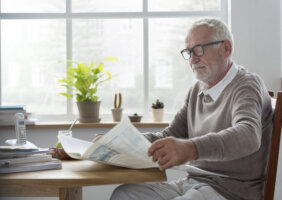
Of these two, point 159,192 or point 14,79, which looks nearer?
point 159,192

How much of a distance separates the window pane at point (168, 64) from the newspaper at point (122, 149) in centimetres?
196

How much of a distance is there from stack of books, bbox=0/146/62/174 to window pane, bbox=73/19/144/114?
1896 millimetres

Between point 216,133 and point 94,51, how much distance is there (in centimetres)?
216

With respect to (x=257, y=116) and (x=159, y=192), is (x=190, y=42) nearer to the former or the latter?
(x=257, y=116)

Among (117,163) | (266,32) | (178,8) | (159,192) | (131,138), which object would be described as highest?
(178,8)

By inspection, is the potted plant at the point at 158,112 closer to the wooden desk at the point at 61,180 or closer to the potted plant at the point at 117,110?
the potted plant at the point at 117,110

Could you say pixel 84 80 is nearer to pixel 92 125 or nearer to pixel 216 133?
pixel 92 125

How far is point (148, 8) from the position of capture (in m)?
3.26

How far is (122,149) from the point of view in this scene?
47.1 inches

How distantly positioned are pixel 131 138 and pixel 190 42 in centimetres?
78

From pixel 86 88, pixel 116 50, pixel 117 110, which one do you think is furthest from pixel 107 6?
pixel 117 110

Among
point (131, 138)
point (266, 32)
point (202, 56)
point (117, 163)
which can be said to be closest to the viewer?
point (131, 138)

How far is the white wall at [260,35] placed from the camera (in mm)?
3025

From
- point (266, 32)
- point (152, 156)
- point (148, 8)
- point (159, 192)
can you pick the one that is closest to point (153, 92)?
point (148, 8)
